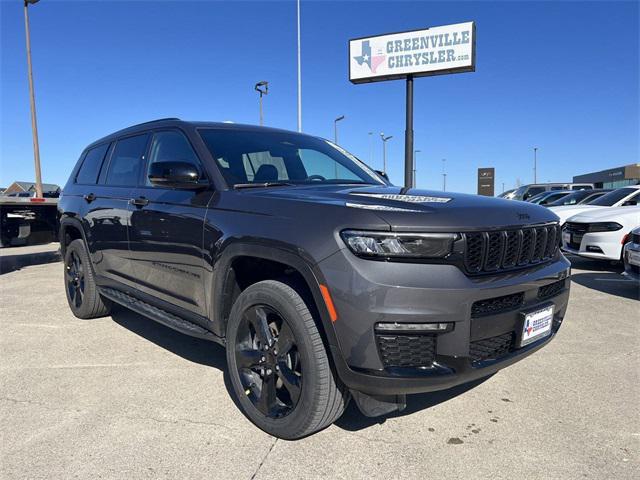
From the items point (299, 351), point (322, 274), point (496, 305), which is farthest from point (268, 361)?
point (496, 305)

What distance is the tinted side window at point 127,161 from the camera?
4008 mm

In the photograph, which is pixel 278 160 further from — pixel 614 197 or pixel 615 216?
pixel 614 197

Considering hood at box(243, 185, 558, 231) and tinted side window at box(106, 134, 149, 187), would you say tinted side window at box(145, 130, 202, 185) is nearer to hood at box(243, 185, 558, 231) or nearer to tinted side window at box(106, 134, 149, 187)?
tinted side window at box(106, 134, 149, 187)

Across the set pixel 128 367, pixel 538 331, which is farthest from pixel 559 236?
pixel 128 367

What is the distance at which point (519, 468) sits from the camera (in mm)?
2303

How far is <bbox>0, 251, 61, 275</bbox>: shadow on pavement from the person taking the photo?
29.5 feet

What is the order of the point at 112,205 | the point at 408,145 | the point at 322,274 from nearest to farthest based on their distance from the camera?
the point at 322,274 → the point at 112,205 → the point at 408,145

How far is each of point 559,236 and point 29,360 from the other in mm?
4148

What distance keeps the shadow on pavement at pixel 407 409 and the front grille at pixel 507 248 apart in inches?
43.5

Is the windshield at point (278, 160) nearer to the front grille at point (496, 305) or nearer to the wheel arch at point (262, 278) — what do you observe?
the wheel arch at point (262, 278)

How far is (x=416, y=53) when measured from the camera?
590 inches

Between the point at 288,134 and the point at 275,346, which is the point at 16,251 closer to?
the point at 288,134

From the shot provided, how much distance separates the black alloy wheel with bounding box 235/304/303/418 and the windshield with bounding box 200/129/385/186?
3.04ft

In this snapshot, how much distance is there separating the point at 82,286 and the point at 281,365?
10.9 feet
